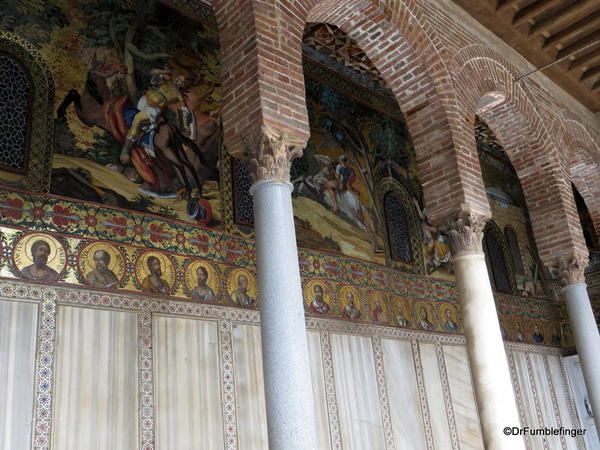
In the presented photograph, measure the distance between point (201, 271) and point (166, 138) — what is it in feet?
5.52

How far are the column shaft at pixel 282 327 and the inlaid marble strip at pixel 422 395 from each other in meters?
5.26

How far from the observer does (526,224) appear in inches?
551

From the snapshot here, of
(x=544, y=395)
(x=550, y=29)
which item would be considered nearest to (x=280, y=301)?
(x=550, y=29)

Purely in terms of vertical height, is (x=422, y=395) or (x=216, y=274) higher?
(x=216, y=274)

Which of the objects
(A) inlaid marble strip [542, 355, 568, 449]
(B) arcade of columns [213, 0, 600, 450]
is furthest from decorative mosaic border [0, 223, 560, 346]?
(A) inlaid marble strip [542, 355, 568, 449]

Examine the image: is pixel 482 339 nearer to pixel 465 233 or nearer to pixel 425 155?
pixel 465 233

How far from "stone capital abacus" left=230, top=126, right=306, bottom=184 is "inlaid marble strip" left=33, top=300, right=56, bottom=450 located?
7.86 ft

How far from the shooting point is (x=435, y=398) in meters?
9.34

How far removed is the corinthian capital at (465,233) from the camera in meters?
6.79

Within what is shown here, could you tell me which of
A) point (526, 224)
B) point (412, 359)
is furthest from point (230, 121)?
point (526, 224)

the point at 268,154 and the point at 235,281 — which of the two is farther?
the point at 235,281

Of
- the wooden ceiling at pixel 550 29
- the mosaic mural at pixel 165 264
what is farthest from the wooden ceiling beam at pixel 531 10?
the mosaic mural at pixel 165 264

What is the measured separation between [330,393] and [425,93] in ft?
13.0

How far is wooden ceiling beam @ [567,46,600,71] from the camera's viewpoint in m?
9.81
